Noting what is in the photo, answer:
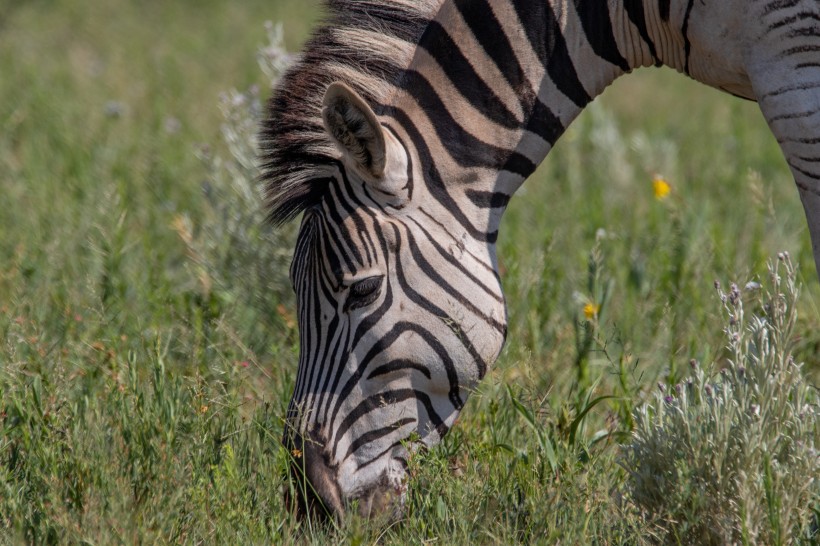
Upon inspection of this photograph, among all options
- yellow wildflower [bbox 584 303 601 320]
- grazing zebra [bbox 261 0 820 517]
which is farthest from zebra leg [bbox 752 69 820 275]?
yellow wildflower [bbox 584 303 601 320]

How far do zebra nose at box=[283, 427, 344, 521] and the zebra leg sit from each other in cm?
154

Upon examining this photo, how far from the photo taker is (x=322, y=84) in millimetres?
3035

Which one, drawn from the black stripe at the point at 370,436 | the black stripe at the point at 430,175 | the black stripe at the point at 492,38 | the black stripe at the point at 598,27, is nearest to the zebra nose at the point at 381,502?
the black stripe at the point at 370,436

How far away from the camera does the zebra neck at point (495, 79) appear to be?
9.81 ft

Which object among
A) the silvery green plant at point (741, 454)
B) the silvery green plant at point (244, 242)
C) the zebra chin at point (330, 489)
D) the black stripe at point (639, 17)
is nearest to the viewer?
the silvery green plant at point (741, 454)

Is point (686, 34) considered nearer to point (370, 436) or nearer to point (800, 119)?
point (800, 119)

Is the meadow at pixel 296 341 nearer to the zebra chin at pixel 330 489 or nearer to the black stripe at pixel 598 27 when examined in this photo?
the zebra chin at pixel 330 489

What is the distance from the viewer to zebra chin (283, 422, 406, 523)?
2.82m

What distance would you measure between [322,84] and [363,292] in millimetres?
690

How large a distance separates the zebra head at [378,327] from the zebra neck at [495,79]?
10 cm

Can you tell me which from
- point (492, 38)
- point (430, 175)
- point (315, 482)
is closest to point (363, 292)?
point (430, 175)

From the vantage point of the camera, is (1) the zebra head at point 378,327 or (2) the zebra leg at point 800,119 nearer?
(2) the zebra leg at point 800,119

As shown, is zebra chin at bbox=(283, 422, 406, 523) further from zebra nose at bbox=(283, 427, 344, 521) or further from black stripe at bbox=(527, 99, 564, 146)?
black stripe at bbox=(527, 99, 564, 146)

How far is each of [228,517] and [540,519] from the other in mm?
890
